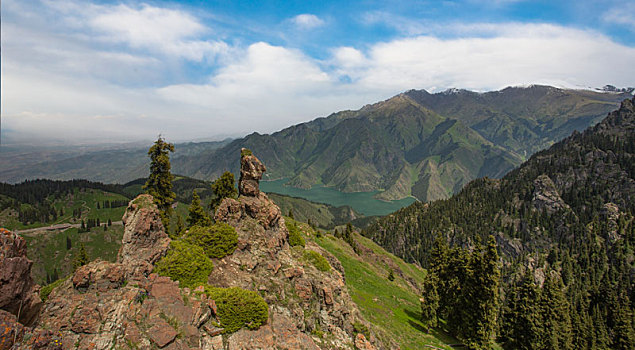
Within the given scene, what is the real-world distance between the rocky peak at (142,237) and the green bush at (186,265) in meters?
0.74

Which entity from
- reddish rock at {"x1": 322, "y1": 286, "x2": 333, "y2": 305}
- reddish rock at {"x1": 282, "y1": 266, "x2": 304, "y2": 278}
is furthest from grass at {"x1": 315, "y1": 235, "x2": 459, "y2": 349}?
reddish rock at {"x1": 282, "y1": 266, "x2": 304, "y2": 278}

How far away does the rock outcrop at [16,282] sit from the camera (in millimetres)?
12219

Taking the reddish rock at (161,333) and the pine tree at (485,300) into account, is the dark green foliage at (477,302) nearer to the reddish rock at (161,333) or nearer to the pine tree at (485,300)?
the pine tree at (485,300)

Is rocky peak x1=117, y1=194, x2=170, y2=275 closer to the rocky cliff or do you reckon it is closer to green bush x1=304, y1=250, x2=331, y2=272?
the rocky cliff

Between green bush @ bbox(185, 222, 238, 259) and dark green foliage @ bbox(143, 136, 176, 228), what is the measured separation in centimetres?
1530

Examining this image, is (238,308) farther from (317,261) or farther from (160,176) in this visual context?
(160,176)

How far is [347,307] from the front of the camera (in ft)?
87.8

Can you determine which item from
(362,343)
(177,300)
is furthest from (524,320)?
(177,300)

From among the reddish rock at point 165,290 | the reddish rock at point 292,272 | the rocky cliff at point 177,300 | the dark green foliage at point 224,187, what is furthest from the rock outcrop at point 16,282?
the dark green foliage at point 224,187

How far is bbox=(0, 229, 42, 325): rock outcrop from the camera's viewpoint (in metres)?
12.2

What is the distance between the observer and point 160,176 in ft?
123

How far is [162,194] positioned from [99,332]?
83.5 ft

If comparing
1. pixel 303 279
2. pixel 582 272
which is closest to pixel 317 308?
pixel 303 279

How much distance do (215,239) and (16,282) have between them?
41.4 feet
